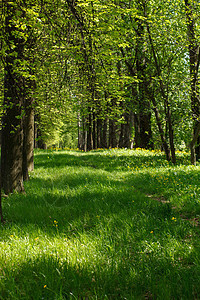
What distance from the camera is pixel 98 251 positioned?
114 inches

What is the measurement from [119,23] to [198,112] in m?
5.07

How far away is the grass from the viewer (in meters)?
2.27

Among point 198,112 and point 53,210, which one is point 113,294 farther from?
point 198,112

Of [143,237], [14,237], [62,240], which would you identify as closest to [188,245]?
[143,237]

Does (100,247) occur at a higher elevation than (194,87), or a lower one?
lower

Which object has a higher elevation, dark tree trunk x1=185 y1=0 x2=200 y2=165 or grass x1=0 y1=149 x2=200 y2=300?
dark tree trunk x1=185 y1=0 x2=200 y2=165

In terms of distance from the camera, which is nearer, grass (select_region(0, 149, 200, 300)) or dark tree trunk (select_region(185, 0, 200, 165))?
grass (select_region(0, 149, 200, 300))

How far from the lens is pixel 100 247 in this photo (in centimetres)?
299

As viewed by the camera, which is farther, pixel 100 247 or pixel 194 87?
pixel 194 87

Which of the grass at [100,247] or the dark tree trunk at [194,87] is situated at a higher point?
the dark tree trunk at [194,87]

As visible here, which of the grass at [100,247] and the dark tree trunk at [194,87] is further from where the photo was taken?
Answer: the dark tree trunk at [194,87]

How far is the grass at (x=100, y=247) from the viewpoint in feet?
7.44

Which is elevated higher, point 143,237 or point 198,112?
point 198,112

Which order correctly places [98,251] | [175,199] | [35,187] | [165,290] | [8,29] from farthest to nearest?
1. [35,187]
2. [8,29]
3. [175,199]
4. [98,251]
5. [165,290]
